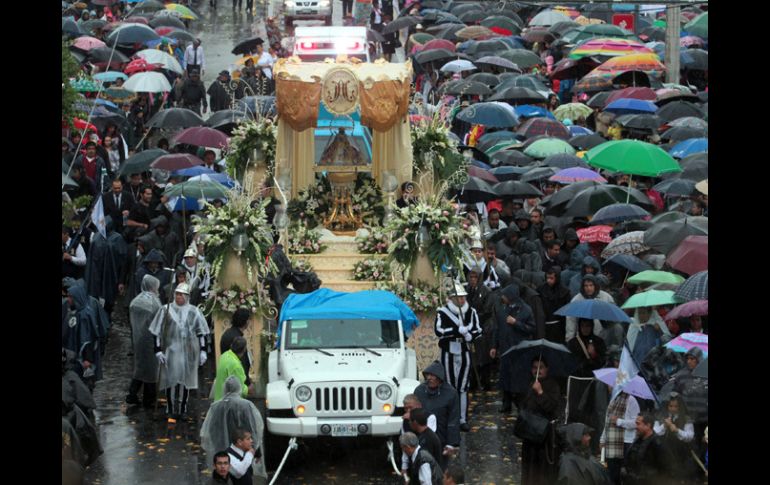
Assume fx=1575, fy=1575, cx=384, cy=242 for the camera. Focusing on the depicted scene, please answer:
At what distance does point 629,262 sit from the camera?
21234 millimetres

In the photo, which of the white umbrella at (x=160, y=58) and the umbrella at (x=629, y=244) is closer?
the umbrella at (x=629, y=244)

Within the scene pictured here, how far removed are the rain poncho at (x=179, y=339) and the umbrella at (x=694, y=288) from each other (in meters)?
5.88

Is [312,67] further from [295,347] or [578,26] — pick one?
[578,26]

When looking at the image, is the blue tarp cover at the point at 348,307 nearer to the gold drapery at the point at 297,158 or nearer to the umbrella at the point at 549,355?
the umbrella at the point at 549,355

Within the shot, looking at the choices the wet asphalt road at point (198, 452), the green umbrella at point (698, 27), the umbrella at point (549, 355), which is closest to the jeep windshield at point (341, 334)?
the wet asphalt road at point (198, 452)

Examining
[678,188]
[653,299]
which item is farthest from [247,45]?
[653,299]

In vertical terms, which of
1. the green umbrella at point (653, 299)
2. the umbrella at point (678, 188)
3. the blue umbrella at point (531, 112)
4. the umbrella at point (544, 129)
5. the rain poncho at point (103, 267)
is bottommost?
the rain poncho at point (103, 267)

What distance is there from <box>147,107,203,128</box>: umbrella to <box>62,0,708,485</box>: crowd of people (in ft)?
1.18

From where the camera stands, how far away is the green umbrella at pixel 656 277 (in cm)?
1898

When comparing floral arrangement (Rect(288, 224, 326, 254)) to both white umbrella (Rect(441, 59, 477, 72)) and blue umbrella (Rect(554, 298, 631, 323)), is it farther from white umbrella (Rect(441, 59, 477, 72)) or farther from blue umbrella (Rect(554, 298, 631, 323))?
white umbrella (Rect(441, 59, 477, 72))

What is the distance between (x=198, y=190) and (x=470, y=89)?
11.0 metres

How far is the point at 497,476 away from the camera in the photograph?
1730 centimetres

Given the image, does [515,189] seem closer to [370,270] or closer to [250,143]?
[370,270]
